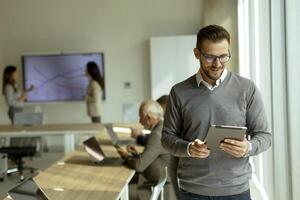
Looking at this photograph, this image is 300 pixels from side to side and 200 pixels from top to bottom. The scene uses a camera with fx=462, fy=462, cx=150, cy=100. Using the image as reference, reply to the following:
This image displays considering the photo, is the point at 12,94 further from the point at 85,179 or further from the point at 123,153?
the point at 85,179

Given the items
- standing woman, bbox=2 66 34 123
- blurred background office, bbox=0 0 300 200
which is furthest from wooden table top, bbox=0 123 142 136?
blurred background office, bbox=0 0 300 200

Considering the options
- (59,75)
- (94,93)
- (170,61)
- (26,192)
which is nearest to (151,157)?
(26,192)

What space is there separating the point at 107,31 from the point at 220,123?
7.98 meters

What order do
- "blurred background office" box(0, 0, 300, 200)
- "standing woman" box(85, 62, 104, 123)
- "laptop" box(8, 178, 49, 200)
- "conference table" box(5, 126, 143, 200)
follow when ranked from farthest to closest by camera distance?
"blurred background office" box(0, 0, 300, 200) → "standing woman" box(85, 62, 104, 123) → "conference table" box(5, 126, 143, 200) → "laptop" box(8, 178, 49, 200)

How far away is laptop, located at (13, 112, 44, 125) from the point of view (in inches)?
297

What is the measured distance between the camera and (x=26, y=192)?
2.39 metres

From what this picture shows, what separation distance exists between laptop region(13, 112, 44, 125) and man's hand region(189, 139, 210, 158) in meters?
6.00

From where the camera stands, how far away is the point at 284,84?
3008 mm

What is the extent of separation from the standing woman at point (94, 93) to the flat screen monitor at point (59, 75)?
74cm

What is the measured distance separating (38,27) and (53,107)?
5.69 ft

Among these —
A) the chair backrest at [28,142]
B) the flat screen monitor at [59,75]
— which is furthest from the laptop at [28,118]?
the flat screen monitor at [59,75]

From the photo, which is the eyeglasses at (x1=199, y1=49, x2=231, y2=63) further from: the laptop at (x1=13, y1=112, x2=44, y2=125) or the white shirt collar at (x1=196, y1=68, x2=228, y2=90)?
the laptop at (x1=13, y1=112, x2=44, y2=125)

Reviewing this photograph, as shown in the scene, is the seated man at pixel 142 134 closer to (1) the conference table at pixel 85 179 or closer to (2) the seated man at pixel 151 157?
(1) the conference table at pixel 85 179

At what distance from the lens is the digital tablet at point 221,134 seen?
6.01 feet
